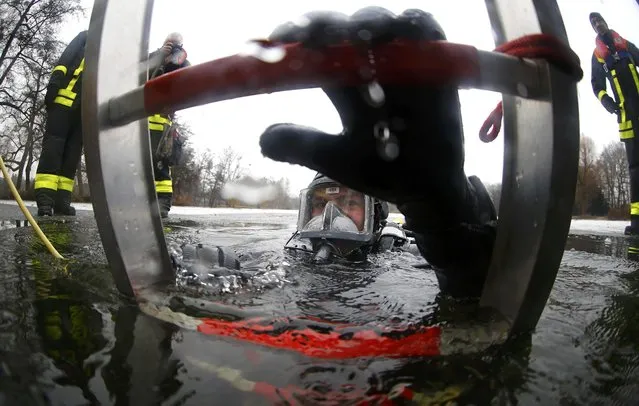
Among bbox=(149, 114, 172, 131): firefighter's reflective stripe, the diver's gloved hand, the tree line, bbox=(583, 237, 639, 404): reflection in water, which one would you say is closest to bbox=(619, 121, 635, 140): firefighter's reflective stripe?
the tree line

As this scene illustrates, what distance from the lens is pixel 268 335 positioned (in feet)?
2.92

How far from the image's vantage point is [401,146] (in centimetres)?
88

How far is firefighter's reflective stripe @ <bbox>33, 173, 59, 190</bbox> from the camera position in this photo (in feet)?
15.1

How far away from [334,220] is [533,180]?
231 cm

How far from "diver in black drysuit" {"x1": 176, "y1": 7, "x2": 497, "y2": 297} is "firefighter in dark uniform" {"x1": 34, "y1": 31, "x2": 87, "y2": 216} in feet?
16.5

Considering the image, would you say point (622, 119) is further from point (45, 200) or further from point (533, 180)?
point (45, 200)

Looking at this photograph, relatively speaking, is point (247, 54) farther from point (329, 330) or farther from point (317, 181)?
point (317, 181)

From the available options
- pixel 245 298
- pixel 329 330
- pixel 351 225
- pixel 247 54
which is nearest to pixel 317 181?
pixel 351 225

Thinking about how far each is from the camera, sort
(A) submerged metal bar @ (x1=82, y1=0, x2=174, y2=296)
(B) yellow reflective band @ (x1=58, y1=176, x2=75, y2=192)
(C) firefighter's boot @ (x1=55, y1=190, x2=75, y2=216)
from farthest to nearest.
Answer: (C) firefighter's boot @ (x1=55, y1=190, x2=75, y2=216)
(B) yellow reflective band @ (x1=58, y1=176, x2=75, y2=192)
(A) submerged metal bar @ (x1=82, y1=0, x2=174, y2=296)

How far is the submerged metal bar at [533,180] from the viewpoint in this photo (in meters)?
0.80

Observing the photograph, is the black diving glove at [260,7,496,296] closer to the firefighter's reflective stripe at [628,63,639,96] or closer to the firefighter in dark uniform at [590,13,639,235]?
the firefighter in dark uniform at [590,13,639,235]

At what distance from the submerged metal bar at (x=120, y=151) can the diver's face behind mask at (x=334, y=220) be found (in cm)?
167

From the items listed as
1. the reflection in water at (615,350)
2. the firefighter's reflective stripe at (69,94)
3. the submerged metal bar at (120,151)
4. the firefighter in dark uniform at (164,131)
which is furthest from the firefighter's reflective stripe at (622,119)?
the firefighter's reflective stripe at (69,94)

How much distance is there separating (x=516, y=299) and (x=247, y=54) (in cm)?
84
